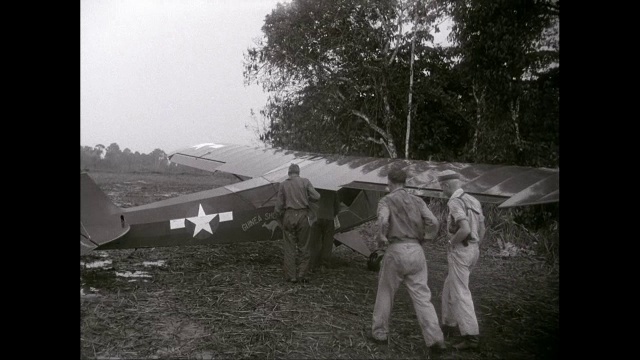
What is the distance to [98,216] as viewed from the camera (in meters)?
4.97

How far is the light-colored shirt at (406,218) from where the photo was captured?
357cm

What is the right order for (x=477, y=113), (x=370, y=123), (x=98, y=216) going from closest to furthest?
(x=98, y=216) < (x=370, y=123) < (x=477, y=113)

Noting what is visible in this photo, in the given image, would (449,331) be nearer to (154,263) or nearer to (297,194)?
(297,194)

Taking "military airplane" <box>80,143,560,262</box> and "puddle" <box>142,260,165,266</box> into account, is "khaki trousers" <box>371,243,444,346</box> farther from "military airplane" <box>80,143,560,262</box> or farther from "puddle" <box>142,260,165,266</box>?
"puddle" <box>142,260,165,266</box>

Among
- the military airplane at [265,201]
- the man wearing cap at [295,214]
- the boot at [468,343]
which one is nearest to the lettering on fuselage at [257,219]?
the military airplane at [265,201]

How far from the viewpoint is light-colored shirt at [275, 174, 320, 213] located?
5441 mm

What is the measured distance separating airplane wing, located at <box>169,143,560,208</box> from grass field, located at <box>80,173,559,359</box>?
878 mm

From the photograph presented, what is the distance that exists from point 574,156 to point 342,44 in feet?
9.69

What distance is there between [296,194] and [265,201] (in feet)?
2.56

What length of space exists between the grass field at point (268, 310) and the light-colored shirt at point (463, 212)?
2.78 ft

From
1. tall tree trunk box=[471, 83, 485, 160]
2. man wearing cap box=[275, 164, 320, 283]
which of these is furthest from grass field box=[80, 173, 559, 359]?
tall tree trunk box=[471, 83, 485, 160]

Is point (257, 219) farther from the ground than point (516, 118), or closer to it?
closer to it

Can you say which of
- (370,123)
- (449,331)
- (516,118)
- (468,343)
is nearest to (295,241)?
(370,123)
